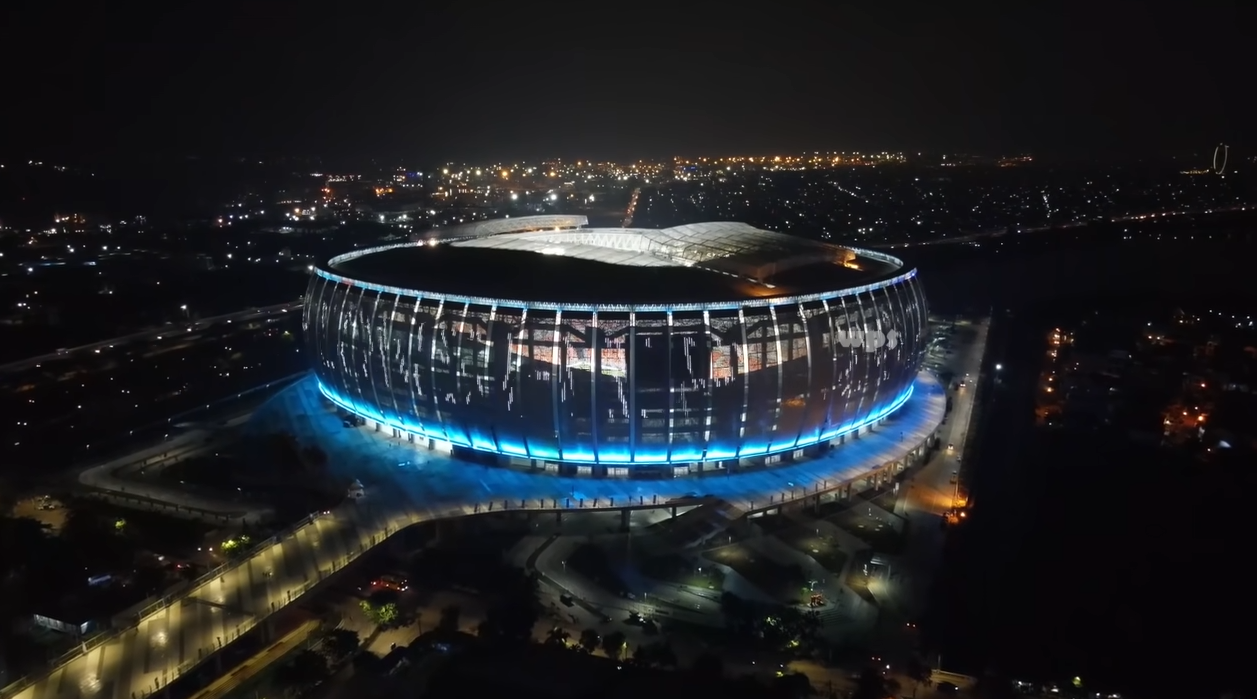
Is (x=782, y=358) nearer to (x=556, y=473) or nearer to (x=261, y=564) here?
(x=556, y=473)

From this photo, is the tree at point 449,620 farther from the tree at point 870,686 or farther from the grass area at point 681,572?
the tree at point 870,686

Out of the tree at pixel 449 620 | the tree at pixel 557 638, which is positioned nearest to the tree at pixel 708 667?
the tree at pixel 557 638

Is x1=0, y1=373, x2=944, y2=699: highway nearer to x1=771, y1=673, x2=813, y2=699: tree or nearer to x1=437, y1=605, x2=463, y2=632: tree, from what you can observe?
x1=437, y1=605, x2=463, y2=632: tree

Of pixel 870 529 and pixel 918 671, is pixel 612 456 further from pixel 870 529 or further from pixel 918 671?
pixel 918 671

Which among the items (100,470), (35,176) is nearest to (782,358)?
(100,470)

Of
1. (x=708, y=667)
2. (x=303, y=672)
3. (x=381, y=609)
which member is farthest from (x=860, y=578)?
(x=303, y=672)

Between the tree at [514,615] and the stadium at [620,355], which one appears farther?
the stadium at [620,355]
